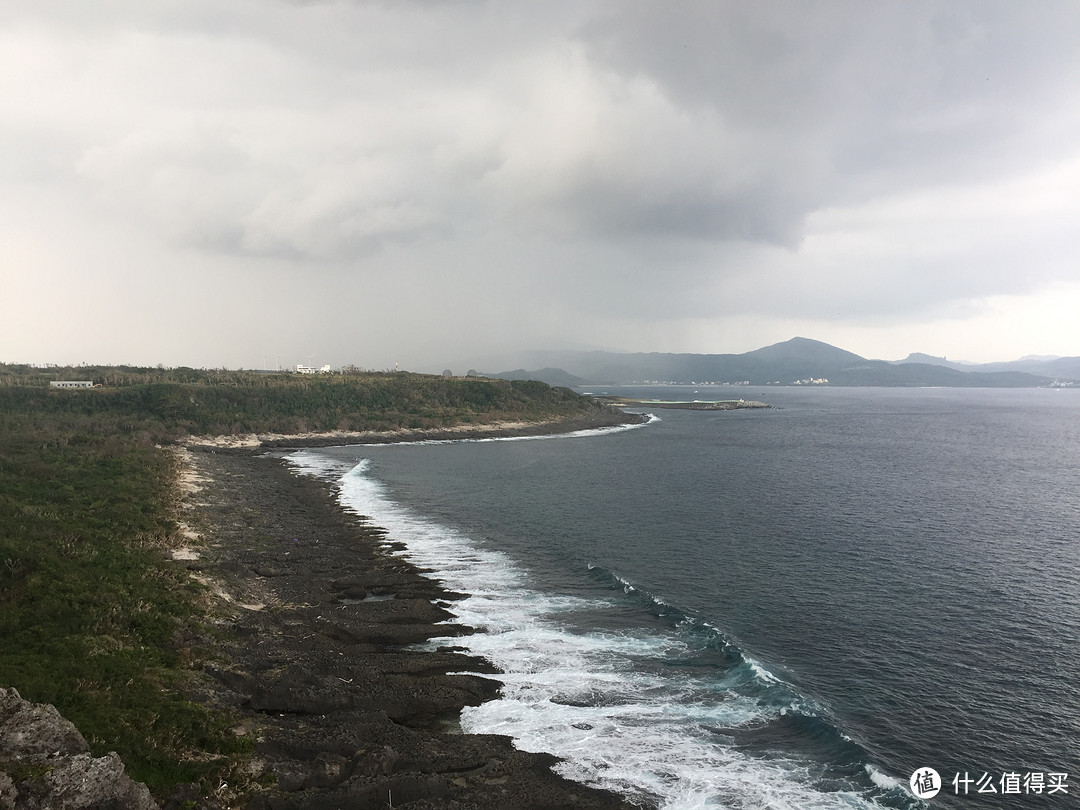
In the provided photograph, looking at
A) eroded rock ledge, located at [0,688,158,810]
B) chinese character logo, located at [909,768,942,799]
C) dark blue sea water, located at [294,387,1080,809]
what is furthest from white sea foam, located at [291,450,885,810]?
eroded rock ledge, located at [0,688,158,810]

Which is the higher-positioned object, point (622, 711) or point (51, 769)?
point (51, 769)

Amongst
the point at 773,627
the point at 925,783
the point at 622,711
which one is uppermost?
the point at 622,711

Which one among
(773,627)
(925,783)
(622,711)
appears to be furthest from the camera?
(773,627)

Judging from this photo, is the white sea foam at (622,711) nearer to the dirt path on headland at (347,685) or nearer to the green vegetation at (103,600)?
the dirt path on headland at (347,685)

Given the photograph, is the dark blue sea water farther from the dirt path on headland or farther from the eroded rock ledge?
the eroded rock ledge

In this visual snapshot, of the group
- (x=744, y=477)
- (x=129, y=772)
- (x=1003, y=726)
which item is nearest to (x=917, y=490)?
(x=744, y=477)

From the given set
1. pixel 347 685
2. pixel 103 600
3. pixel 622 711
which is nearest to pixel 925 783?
pixel 622 711

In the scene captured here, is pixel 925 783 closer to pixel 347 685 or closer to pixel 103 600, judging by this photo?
pixel 347 685

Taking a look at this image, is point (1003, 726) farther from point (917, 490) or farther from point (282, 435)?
point (282, 435)
